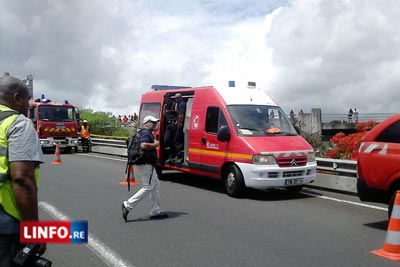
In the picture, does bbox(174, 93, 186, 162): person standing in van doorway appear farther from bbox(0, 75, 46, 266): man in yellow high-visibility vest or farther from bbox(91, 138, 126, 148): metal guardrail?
bbox(0, 75, 46, 266): man in yellow high-visibility vest

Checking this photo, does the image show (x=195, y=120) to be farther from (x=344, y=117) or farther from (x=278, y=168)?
(x=344, y=117)

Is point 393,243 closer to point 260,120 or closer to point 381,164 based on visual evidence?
point 381,164

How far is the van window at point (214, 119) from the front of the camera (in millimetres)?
10336

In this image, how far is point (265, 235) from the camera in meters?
6.50

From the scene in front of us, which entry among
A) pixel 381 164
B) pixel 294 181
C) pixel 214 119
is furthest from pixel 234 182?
pixel 381 164

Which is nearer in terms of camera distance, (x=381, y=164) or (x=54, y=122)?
(x=381, y=164)

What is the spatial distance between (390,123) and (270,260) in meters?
3.12

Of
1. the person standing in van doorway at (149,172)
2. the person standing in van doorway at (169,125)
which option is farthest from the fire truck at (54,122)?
the person standing in van doorway at (149,172)

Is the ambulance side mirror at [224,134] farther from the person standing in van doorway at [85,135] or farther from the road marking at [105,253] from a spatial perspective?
the person standing in van doorway at [85,135]

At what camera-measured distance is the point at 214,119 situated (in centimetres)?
1061

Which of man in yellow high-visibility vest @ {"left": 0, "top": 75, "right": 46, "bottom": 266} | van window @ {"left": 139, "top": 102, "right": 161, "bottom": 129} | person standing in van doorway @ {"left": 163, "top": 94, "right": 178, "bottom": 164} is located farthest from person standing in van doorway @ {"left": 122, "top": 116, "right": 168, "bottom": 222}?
van window @ {"left": 139, "top": 102, "right": 161, "bottom": 129}

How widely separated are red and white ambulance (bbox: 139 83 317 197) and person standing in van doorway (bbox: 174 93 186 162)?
13 cm

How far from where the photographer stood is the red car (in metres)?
6.76

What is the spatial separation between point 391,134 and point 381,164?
1.58ft
